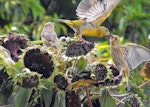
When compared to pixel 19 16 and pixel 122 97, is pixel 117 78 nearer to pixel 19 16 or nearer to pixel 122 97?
pixel 122 97

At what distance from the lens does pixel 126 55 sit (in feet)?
2.01

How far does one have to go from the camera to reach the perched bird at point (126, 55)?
59 cm

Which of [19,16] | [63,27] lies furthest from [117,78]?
[19,16]

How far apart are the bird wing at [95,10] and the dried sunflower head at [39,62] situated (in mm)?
68

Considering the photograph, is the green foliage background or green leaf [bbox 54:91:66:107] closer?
green leaf [bbox 54:91:66:107]

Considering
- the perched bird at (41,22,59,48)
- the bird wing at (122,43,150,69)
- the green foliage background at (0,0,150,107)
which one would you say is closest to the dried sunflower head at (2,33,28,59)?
the perched bird at (41,22,59,48)

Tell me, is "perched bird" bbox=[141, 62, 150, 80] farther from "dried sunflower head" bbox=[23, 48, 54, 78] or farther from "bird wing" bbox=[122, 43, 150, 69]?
"dried sunflower head" bbox=[23, 48, 54, 78]

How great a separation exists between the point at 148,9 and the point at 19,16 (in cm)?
82

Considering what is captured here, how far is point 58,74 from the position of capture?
21.9 inches

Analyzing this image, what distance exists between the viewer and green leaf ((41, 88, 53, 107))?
56 centimetres

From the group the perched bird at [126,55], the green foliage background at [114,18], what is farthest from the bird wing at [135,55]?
the green foliage background at [114,18]

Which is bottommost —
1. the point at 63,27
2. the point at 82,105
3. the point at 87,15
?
the point at 82,105

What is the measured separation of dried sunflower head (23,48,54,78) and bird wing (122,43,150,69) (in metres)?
0.11

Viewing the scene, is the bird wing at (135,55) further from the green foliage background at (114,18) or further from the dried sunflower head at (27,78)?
the green foliage background at (114,18)
